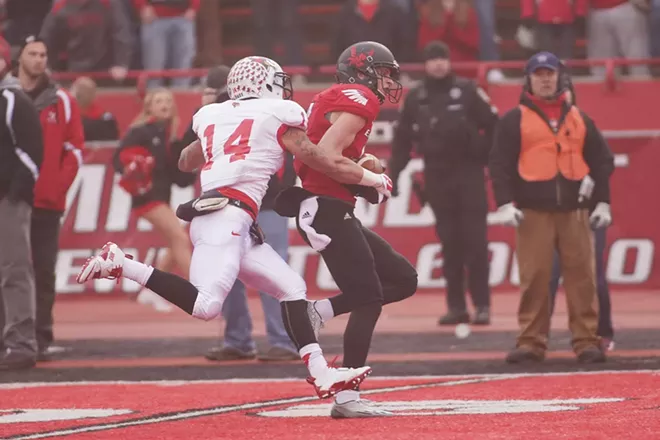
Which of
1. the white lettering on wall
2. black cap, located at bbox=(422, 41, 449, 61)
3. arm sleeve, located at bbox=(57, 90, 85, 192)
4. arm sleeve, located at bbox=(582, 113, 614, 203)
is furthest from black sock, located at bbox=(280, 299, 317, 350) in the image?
the white lettering on wall

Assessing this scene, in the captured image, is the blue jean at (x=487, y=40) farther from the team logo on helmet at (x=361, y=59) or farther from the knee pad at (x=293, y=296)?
the knee pad at (x=293, y=296)

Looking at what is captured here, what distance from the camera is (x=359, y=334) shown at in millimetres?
7453

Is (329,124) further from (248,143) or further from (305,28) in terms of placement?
(305,28)

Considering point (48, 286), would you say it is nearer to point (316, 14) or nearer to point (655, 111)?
point (655, 111)

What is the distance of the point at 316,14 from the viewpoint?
19.0m

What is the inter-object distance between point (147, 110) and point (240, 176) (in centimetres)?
606

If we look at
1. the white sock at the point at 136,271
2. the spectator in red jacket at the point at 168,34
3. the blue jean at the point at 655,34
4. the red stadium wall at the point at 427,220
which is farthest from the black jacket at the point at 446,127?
the white sock at the point at 136,271

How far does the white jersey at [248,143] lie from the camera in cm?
752

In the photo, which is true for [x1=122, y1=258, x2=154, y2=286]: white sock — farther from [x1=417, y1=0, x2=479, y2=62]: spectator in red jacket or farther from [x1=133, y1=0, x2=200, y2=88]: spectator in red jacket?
[x1=133, y1=0, x2=200, y2=88]: spectator in red jacket

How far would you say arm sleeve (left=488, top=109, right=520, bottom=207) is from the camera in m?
10.2

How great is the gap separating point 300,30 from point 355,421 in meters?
10.5

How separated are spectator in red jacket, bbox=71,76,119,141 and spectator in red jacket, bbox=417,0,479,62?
3.49 metres

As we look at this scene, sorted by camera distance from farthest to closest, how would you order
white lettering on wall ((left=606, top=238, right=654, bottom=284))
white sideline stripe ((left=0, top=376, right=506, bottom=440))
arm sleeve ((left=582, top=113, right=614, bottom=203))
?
white lettering on wall ((left=606, top=238, right=654, bottom=284)) → arm sleeve ((left=582, top=113, right=614, bottom=203)) → white sideline stripe ((left=0, top=376, right=506, bottom=440))

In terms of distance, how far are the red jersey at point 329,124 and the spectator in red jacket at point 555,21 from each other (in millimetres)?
8789
